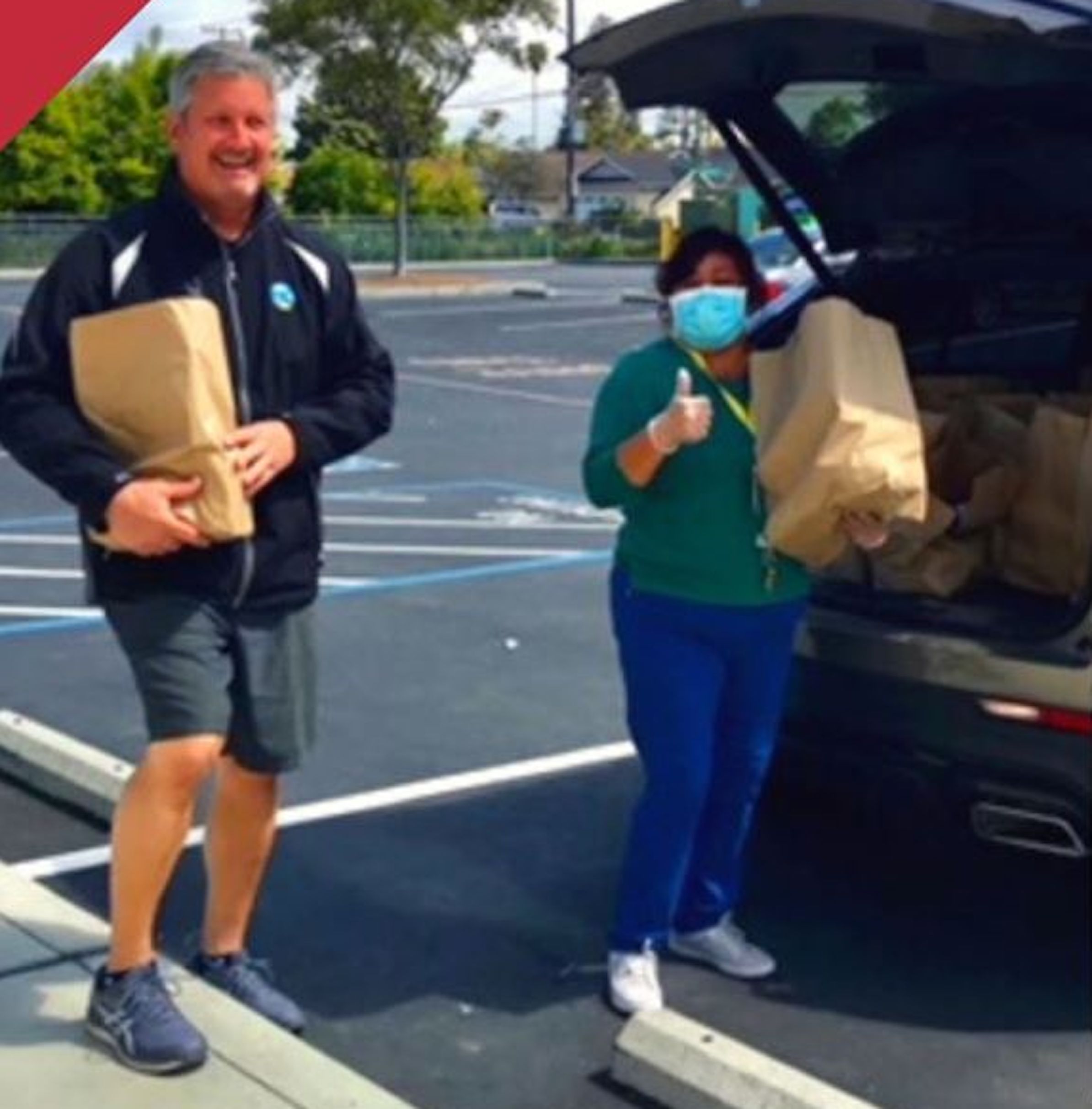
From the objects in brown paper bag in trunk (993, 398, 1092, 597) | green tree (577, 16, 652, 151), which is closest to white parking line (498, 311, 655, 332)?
brown paper bag in trunk (993, 398, 1092, 597)

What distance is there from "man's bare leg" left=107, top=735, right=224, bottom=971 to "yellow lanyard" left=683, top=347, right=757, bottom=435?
45.5 inches

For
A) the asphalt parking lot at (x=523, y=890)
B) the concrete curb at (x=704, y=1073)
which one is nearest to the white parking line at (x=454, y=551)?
the asphalt parking lot at (x=523, y=890)

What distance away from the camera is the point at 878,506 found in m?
3.97

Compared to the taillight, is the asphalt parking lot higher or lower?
lower

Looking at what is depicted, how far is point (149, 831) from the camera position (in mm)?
3852

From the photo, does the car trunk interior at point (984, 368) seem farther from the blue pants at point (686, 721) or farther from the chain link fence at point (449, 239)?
the chain link fence at point (449, 239)

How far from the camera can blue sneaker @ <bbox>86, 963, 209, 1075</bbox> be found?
3.85 m

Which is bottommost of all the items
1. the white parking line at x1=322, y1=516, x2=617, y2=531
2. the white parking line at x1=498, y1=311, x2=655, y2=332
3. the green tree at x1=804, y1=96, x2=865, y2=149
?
the white parking line at x1=498, y1=311, x2=655, y2=332

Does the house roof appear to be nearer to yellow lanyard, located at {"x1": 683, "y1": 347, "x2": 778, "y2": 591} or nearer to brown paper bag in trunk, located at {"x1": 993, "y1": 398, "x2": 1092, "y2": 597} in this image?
brown paper bag in trunk, located at {"x1": 993, "y1": 398, "x2": 1092, "y2": 597}

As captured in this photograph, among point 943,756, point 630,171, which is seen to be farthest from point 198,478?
point 630,171

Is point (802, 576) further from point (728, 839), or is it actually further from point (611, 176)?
point (611, 176)

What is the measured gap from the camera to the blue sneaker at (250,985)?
4188 millimetres

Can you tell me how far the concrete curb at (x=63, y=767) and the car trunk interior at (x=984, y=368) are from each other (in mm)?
2097

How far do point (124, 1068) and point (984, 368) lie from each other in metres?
2.70
